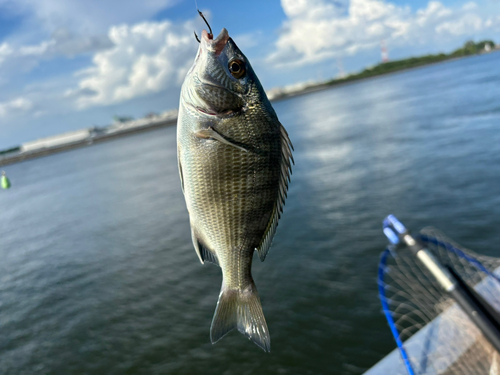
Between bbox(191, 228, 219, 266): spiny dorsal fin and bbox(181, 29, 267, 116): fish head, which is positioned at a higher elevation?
bbox(181, 29, 267, 116): fish head

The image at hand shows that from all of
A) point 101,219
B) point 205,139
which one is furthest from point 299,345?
point 101,219

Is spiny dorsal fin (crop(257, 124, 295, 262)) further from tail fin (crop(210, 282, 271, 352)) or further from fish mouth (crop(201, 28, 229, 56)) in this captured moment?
fish mouth (crop(201, 28, 229, 56))

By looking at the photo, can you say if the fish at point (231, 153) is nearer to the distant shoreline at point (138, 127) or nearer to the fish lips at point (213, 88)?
the fish lips at point (213, 88)

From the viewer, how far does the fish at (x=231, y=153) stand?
193 cm

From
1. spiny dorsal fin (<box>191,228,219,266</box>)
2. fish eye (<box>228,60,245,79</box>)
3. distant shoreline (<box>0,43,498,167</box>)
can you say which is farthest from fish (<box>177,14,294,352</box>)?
distant shoreline (<box>0,43,498,167</box>)

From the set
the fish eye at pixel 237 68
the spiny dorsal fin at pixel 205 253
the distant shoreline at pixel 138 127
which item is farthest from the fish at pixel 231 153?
the distant shoreline at pixel 138 127

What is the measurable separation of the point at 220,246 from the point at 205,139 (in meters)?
0.68

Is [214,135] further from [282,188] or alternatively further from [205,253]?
[205,253]

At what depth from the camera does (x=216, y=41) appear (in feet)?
6.34

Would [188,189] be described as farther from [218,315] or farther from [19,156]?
[19,156]

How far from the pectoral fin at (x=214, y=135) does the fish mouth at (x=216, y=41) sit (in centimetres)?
45

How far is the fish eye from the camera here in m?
1.98

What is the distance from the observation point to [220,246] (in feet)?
7.06

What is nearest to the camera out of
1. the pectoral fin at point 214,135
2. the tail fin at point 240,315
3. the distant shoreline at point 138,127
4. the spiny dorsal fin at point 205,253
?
the pectoral fin at point 214,135
